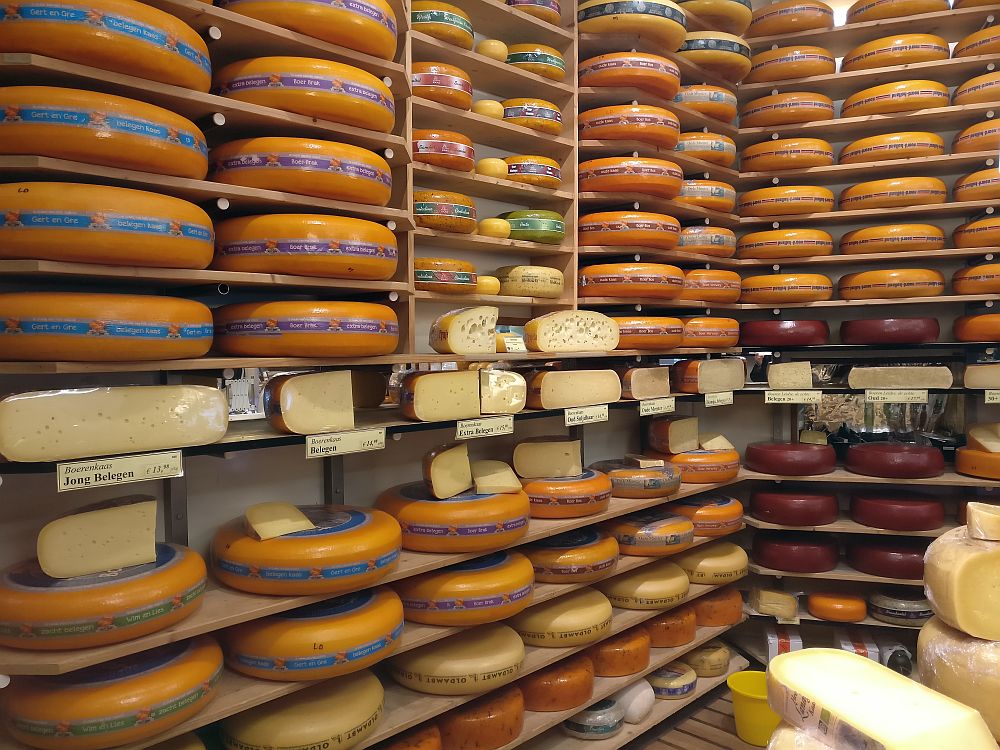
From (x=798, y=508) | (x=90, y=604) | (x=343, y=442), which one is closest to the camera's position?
(x=90, y=604)

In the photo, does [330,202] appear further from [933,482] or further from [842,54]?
[842,54]

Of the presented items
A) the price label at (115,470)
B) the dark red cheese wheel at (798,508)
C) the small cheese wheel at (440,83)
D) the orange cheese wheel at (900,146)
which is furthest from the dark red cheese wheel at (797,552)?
the price label at (115,470)

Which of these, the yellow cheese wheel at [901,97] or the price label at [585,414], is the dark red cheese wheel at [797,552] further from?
the yellow cheese wheel at [901,97]

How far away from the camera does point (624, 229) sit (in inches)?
121

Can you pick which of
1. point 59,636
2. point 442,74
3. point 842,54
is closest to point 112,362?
point 59,636

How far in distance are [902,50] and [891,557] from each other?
248cm

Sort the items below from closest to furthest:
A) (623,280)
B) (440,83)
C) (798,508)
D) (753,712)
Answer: (440,83) → (753,712) → (623,280) → (798,508)

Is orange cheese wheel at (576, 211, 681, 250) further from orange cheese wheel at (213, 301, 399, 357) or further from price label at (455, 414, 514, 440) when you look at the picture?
orange cheese wheel at (213, 301, 399, 357)

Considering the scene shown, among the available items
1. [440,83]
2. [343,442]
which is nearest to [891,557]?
[343,442]

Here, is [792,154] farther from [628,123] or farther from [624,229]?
[624,229]

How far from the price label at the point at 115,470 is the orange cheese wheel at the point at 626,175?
2.13 m

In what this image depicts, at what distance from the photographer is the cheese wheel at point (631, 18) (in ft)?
10.1

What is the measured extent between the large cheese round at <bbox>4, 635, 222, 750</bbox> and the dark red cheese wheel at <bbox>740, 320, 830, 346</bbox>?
115 inches

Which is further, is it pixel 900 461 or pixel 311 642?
pixel 900 461
